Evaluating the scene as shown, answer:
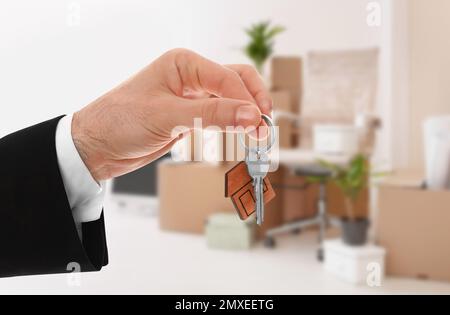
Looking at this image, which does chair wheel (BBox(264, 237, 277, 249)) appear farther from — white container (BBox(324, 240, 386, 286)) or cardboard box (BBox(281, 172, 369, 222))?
cardboard box (BBox(281, 172, 369, 222))

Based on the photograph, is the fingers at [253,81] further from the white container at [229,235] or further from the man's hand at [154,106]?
the white container at [229,235]

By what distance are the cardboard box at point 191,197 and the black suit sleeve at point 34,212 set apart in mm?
2355

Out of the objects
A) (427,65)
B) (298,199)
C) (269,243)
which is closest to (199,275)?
(269,243)

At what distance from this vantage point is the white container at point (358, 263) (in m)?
2.18

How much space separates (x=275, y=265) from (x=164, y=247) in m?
0.69

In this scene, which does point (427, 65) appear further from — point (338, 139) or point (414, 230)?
point (414, 230)

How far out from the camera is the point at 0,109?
1.38 meters

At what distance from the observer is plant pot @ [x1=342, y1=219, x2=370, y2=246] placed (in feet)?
7.48

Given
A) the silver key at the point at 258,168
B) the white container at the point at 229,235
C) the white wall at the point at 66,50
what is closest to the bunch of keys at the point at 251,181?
the silver key at the point at 258,168

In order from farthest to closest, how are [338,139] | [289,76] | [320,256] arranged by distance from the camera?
[289,76] → [338,139] → [320,256]

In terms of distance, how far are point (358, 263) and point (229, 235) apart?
81 cm

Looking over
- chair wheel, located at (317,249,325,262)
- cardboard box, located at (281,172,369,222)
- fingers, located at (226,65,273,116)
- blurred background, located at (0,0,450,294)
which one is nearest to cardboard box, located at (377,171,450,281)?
blurred background, located at (0,0,450,294)

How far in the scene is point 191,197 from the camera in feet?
10.4
